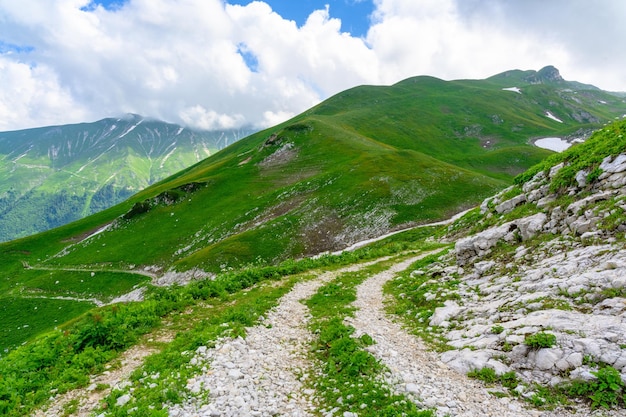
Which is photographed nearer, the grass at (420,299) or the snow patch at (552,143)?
the grass at (420,299)

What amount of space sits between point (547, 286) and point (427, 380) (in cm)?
760

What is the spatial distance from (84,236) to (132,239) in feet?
136

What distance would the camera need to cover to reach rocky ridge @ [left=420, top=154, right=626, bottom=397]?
9883 mm

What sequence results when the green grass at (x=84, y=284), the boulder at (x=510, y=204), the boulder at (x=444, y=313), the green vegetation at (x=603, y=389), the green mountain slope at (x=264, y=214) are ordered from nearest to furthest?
the green vegetation at (x=603, y=389)
the boulder at (x=444, y=313)
the boulder at (x=510, y=204)
the green mountain slope at (x=264, y=214)
the green grass at (x=84, y=284)

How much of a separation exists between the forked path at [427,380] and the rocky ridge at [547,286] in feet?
2.42

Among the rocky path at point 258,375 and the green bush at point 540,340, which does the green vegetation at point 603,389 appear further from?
the rocky path at point 258,375

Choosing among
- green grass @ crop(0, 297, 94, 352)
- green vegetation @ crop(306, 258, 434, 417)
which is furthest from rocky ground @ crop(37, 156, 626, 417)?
green grass @ crop(0, 297, 94, 352)

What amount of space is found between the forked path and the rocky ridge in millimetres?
739

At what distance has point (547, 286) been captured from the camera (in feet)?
45.5

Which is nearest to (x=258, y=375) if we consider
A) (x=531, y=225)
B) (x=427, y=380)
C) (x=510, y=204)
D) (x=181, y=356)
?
(x=181, y=356)

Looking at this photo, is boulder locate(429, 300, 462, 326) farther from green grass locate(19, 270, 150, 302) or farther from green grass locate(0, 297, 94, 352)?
green grass locate(0, 297, 94, 352)

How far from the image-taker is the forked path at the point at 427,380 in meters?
8.91

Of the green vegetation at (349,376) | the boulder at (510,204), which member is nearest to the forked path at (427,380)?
the green vegetation at (349,376)

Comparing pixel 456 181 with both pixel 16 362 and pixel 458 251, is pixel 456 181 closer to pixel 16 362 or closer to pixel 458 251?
pixel 458 251
